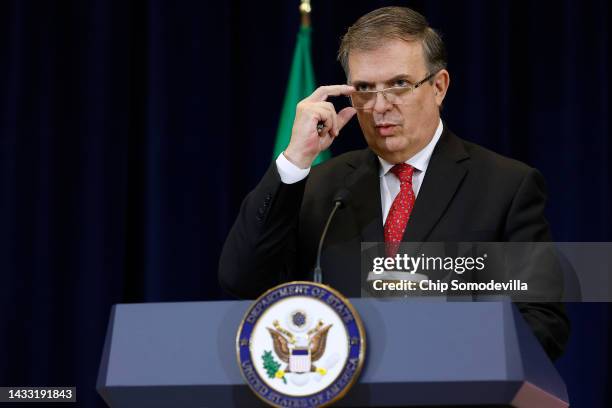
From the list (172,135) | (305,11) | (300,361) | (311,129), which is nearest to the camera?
(300,361)

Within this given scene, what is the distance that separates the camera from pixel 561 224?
135 inches

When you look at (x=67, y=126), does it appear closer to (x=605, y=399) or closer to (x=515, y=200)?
(x=515, y=200)

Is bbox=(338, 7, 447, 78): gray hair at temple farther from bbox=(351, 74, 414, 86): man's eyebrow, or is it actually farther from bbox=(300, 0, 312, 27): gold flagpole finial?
bbox=(300, 0, 312, 27): gold flagpole finial

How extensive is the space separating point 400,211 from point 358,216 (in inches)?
3.8

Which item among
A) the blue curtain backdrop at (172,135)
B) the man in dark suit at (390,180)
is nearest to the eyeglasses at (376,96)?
the man in dark suit at (390,180)

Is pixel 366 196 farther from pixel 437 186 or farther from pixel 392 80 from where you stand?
pixel 392 80

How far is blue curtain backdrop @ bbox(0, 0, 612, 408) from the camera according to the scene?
3.39 metres

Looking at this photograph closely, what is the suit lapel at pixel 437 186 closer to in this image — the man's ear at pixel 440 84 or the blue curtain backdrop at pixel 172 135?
the man's ear at pixel 440 84

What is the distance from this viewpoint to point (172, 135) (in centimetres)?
346

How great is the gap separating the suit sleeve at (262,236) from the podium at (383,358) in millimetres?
516

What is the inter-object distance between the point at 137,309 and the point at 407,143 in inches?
39.6

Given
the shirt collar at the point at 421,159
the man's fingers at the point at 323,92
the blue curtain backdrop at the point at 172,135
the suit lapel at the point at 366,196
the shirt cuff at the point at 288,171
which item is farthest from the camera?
the blue curtain backdrop at the point at 172,135

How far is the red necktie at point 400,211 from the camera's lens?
2.14 metres

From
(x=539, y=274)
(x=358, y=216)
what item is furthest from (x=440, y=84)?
(x=539, y=274)
